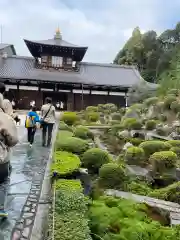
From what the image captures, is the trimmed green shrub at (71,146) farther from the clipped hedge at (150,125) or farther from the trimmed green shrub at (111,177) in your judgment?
the clipped hedge at (150,125)

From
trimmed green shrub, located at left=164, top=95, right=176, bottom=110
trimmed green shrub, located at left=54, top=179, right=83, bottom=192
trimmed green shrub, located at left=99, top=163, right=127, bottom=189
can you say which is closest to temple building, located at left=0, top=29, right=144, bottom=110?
trimmed green shrub, located at left=164, top=95, right=176, bottom=110

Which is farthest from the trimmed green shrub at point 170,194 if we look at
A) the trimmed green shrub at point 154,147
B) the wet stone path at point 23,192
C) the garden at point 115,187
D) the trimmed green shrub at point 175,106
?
the trimmed green shrub at point 175,106

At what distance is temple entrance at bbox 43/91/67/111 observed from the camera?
3325cm

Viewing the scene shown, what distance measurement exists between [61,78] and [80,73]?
11.7 feet

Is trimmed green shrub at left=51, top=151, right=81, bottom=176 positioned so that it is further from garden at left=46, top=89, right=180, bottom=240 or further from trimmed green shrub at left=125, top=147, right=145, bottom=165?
trimmed green shrub at left=125, top=147, right=145, bottom=165

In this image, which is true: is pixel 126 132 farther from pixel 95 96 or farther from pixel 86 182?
pixel 95 96

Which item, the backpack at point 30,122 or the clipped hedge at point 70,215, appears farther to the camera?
the backpack at point 30,122

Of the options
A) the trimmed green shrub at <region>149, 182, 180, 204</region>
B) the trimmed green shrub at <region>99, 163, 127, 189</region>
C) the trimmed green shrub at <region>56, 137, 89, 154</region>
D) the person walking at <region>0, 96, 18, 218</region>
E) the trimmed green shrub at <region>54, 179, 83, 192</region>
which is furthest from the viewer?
the trimmed green shrub at <region>56, 137, 89, 154</region>

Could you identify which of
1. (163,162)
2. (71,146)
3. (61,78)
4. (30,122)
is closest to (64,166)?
(71,146)

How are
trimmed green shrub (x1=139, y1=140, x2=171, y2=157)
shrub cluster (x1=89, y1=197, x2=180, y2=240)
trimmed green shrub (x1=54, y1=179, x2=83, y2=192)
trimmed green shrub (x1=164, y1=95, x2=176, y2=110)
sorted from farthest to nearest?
trimmed green shrub (x1=164, y1=95, x2=176, y2=110) → trimmed green shrub (x1=139, y1=140, x2=171, y2=157) → trimmed green shrub (x1=54, y1=179, x2=83, y2=192) → shrub cluster (x1=89, y1=197, x2=180, y2=240)

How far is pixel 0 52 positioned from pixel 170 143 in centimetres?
2926

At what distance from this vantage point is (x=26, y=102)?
32031mm

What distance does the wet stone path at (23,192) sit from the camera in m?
3.72

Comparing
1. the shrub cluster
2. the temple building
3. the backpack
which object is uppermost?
the temple building
